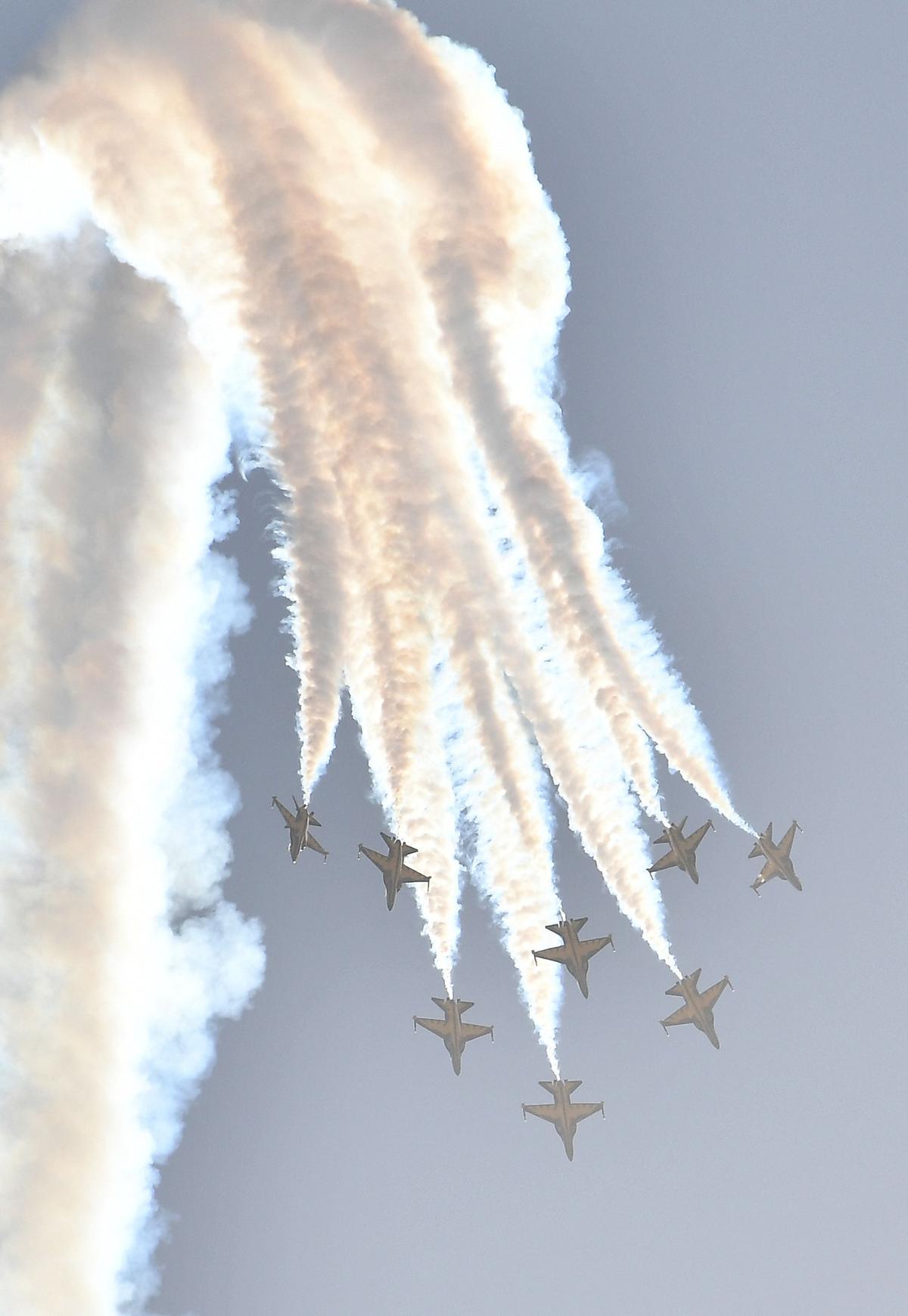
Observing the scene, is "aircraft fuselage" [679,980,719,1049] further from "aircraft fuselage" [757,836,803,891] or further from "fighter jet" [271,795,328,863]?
"fighter jet" [271,795,328,863]

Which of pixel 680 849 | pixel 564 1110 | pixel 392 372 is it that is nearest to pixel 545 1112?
pixel 564 1110

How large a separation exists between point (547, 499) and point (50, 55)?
26.0m

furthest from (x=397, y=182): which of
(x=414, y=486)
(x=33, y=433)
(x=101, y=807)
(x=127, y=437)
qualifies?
(x=101, y=807)

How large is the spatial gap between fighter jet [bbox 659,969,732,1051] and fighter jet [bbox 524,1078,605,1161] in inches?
195

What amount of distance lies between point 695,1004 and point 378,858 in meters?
15.3

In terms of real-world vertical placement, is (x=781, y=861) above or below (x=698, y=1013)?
above

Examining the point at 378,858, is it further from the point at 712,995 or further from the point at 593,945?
the point at 712,995

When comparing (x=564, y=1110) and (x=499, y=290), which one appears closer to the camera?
(x=499, y=290)

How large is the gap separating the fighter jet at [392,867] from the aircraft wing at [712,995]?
14477 millimetres

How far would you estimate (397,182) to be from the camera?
30.3 m

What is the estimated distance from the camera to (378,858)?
118ft

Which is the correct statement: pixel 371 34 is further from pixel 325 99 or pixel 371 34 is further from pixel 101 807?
pixel 101 807

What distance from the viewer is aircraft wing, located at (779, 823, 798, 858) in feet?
132

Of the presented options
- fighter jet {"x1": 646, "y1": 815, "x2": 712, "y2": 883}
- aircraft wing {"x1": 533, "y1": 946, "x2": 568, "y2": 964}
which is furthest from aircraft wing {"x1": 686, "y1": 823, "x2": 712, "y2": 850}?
aircraft wing {"x1": 533, "y1": 946, "x2": 568, "y2": 964}
